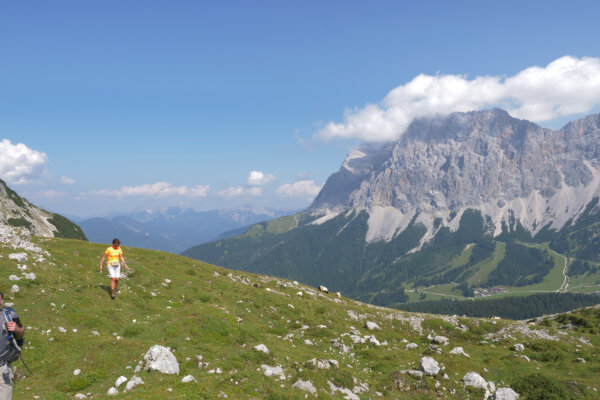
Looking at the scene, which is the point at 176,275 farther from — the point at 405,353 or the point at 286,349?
the point at 405,353

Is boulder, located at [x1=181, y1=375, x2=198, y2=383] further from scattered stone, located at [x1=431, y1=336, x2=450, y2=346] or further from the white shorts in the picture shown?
scattered stone, located at [x1=431, y1=336, x2=450, y2=346]

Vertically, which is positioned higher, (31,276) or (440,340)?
(31,276)

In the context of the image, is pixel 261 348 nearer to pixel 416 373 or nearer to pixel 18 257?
pixel 416 373

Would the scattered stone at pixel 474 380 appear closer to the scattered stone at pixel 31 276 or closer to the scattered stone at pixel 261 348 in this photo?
the scattered stone at pixel 261 348

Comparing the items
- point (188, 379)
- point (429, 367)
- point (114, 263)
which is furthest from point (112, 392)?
point (429, 367)

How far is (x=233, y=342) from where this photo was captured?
971 inches

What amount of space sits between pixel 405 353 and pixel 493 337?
15538mm

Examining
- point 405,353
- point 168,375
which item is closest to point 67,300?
point 168,375

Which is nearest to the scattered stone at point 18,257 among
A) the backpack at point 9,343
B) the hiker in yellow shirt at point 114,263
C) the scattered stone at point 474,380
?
the hiker in yellow shirt at point 114,263

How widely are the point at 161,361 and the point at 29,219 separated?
16729 cm

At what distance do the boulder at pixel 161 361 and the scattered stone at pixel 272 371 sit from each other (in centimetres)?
538

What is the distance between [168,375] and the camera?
18391mm

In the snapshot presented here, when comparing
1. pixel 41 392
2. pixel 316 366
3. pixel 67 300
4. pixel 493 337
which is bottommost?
pixel 493 337

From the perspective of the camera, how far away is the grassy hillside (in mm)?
18406
